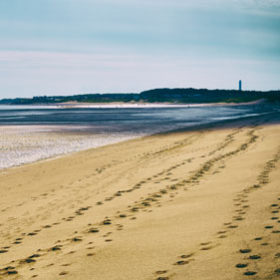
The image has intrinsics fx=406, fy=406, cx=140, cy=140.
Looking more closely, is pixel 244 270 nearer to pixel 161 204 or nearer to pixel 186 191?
pixel 161 204

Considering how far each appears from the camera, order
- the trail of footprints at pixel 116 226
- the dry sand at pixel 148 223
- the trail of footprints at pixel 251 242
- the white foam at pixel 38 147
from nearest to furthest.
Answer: the trail of footprints at pixel 251 242
the dry sand at pixel 148 223
the trail of footprints at pixel 116 226
the white foam at pixel 38 147

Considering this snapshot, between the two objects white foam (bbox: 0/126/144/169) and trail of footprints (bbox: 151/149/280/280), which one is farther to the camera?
white foam (bbox: 0/126/144/169)

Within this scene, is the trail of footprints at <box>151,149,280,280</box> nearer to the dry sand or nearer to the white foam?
the dry sand

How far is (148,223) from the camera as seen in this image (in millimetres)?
6746

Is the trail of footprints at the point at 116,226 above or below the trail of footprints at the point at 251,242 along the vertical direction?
below

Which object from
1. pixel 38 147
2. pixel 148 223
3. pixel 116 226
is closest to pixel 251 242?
pixel 148 223

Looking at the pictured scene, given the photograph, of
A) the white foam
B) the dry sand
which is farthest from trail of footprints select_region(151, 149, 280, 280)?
the white foam

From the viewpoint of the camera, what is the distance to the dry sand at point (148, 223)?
4582 millimetres

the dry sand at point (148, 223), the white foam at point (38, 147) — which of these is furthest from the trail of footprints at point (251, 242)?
the white foam at point (38, 147)

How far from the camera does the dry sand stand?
15.0 feet

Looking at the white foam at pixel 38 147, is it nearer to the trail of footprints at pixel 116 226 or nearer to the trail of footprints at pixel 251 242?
the trail of footprints at pixel 116 226

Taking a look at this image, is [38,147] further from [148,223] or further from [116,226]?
[148,223]

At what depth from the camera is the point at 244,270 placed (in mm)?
4051

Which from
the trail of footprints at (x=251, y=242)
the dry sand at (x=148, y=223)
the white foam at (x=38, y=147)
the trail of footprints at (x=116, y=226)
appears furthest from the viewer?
the white foam at (x=38, y=147)
